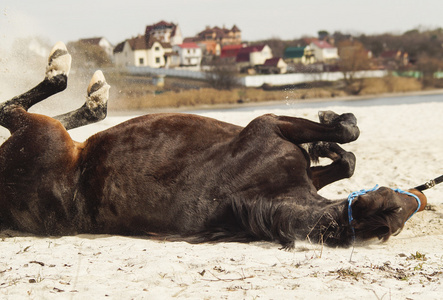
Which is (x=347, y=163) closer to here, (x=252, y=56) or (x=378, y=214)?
(x=378, y=214)

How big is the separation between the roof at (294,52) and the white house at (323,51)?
2.55 meters

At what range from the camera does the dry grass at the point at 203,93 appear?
37.1 metres

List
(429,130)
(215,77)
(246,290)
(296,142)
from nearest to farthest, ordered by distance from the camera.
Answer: (246,290) < (296,142) < (429,130) < (215,77)

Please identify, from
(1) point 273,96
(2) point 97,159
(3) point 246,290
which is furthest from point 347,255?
(1) point 273,96

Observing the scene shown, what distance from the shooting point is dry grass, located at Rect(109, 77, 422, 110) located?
37.1 metres

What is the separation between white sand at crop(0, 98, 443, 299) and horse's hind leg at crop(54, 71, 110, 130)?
1.48m

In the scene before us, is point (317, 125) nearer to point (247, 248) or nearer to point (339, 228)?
point (339, 228)

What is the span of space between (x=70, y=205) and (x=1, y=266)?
3.30 ft

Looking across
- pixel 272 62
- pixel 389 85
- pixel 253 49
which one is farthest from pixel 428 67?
pixel 253 49

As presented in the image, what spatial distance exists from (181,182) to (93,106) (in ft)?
5.62

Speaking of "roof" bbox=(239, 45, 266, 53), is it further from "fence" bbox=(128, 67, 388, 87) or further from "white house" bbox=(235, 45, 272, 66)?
"fence" bbox=(128, 67, 388, 87)

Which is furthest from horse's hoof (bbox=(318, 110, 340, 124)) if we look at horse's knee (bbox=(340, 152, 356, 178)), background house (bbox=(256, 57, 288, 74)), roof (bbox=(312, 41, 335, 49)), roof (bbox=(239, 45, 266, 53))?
roof (bbox=(312, 41, 335, 49))

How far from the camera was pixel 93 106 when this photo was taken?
5543 millimetres

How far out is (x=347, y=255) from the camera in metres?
A: 3.80
